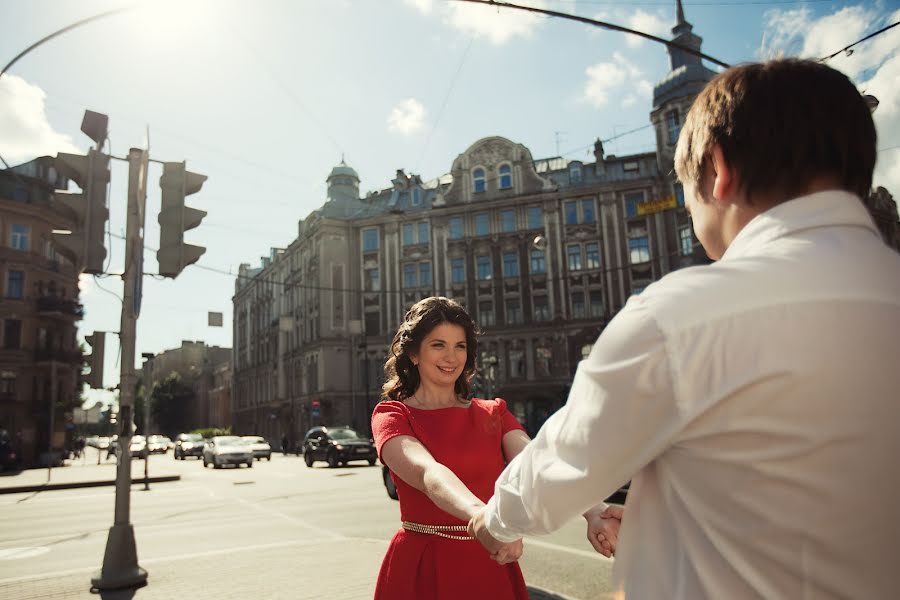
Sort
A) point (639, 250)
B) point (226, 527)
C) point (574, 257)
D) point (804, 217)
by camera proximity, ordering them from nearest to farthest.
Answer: point (804, 217)
point (226, 527)
point (639, 250)
point (574, 257)

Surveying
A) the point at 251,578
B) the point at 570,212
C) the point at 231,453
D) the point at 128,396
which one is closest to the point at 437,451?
the point at 251,578

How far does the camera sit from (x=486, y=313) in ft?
151

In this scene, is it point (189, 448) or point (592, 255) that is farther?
point (189, 448)

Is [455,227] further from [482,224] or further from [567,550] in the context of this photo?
[567,550]

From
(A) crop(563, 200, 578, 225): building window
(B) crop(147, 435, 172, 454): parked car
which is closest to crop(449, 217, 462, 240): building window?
(A) crop(563, 200, 578, 225): building window

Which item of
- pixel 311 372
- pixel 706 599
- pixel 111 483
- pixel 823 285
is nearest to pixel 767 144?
pixel 823 285

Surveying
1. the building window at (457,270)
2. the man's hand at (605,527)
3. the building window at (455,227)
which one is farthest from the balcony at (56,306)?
the man's hand at (605,527)

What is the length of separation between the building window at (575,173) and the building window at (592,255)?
16.3 feet

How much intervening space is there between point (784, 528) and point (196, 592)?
6.33 m

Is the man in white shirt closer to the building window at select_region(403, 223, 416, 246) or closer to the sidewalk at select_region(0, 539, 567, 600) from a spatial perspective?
the sidewalk at select_region(0, 539, 567, 600)

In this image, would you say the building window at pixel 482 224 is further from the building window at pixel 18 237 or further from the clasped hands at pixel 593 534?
the clasped hands at pixel 593 534

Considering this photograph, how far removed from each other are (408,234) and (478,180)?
674 cm

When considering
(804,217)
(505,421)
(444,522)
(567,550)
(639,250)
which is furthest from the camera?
(639,250)

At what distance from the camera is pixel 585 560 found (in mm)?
6883
